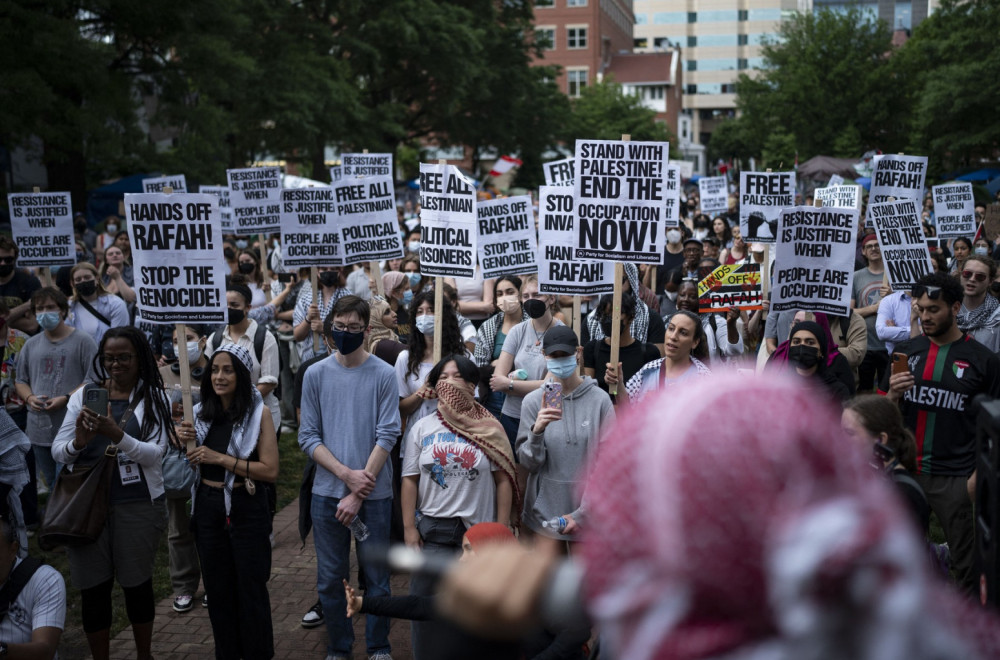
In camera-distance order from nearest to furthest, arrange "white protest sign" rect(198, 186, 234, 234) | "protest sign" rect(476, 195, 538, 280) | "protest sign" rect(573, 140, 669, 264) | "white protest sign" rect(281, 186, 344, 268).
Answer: "protest sign" rect(573, 140, 669, 264)
"protest sign" rect(476, 195, 538, 280)
"white protest sign" rect(281, 186, 344, 268)
"white protest sign" rect(198, 186, 234, 234)

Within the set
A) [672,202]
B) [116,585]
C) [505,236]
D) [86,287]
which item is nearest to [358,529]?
[116,585]

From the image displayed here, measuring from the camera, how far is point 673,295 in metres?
11.0

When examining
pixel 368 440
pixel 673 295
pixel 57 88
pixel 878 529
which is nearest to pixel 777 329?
pixel 673 295

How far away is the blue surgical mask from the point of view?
590 centimetres

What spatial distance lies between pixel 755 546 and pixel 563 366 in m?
4.81

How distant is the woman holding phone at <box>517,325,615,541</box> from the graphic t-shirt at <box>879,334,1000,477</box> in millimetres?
1887

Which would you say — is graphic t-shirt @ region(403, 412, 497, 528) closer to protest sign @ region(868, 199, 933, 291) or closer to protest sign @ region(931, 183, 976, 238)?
protest sign @ region(868, 199, 933, 291)

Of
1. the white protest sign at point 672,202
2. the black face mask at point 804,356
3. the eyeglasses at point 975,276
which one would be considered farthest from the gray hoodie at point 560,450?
the white protest sign at point 672,202

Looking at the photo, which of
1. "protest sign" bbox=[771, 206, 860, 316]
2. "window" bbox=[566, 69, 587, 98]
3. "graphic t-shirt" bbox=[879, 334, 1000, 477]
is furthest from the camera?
"window" bbox=[566, 69, 587, 98]

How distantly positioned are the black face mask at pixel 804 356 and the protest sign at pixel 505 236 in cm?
413

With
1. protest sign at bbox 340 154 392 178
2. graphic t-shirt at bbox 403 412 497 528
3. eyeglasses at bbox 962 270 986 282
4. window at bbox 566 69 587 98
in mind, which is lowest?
graphic t-shirt at bbox 403 412 497 528

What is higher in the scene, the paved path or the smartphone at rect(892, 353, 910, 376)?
the smartphone at rect(892, 353, 910, 376)

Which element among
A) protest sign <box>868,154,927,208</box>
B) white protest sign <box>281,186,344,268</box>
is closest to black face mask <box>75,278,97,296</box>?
white protest sign <box>281,186,344,268</box>

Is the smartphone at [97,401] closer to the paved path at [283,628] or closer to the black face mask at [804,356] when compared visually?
the paved path at [283,628]
